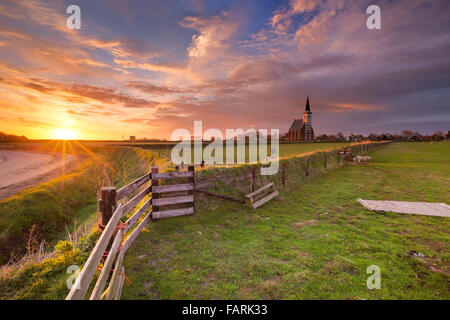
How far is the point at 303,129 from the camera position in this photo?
126 metres

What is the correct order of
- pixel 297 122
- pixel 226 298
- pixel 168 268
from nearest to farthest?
pixel 226 298
pixel 168 268
pixel 297 122

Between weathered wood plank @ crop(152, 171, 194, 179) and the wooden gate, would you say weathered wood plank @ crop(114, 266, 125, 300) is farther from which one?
weathered wood plank @ crop(152, 171, 194, 179)

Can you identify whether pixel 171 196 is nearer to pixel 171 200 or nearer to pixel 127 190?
pixel 171 200

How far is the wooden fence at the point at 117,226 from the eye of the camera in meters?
2.98

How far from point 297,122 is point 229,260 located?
454 feet

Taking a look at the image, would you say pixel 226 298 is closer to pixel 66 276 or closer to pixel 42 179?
pixel 66 276

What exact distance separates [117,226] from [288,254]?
4802 mm

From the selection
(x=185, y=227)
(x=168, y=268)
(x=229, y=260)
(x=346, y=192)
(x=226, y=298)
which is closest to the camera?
(x=226, y=298)

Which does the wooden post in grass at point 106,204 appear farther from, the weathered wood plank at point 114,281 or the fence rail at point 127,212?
the weathered wood plank at point 114,281

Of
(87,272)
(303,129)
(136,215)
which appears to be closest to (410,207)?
(136,215)

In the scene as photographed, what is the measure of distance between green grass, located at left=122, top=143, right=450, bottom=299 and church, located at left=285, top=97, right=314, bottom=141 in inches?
4776

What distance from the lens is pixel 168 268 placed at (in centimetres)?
494
